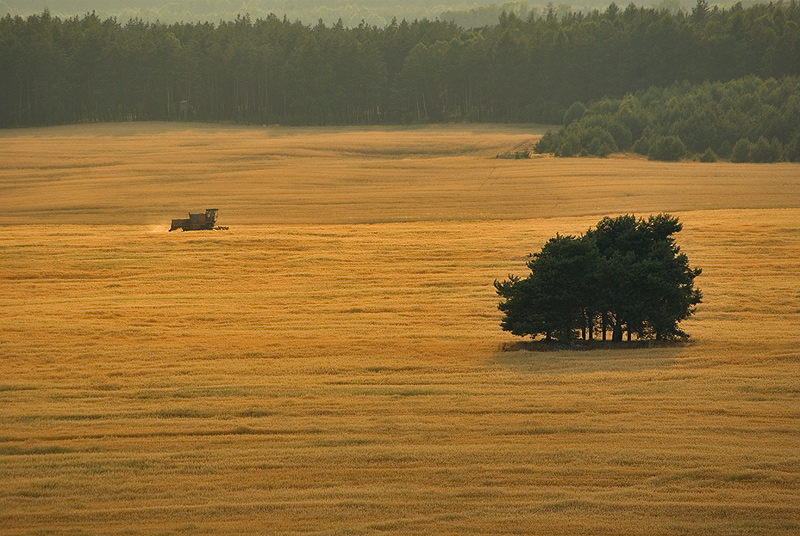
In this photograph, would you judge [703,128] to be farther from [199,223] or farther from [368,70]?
[199,223]

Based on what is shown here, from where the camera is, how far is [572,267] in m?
23.9

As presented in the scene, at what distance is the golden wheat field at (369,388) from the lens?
1352cm

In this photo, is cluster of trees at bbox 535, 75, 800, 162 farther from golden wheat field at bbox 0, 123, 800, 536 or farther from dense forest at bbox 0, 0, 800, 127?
golden wheat field at bbox 0, 123, 800, 536

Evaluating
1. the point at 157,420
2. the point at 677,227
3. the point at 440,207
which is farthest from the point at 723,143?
the point at 157,420

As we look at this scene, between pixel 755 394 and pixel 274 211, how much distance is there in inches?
1434

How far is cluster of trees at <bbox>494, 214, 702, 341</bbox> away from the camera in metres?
23.8

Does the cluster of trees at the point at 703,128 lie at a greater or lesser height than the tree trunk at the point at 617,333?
greater

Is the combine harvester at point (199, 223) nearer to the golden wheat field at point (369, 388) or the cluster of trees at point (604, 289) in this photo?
the golden wheat field at point (369, 388)

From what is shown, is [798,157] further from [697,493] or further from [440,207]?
[697,493]

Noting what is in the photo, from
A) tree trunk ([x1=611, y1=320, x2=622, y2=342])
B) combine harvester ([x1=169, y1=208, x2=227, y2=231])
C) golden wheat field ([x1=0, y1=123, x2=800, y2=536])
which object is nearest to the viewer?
golden wheat field ([x1=0, y1=123, x2=800, y2=536])

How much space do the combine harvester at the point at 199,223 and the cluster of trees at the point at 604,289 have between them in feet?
80.4

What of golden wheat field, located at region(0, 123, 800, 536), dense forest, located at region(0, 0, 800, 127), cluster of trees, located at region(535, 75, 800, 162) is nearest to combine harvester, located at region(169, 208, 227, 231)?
golden wheat field, located at region(0, 123, 800, 536)

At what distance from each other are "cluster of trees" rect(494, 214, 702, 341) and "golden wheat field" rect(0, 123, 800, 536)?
39.8 inches

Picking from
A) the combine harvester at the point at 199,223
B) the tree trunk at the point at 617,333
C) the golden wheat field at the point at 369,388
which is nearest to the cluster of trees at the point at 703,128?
the golden wheat field at the point at 369,388
